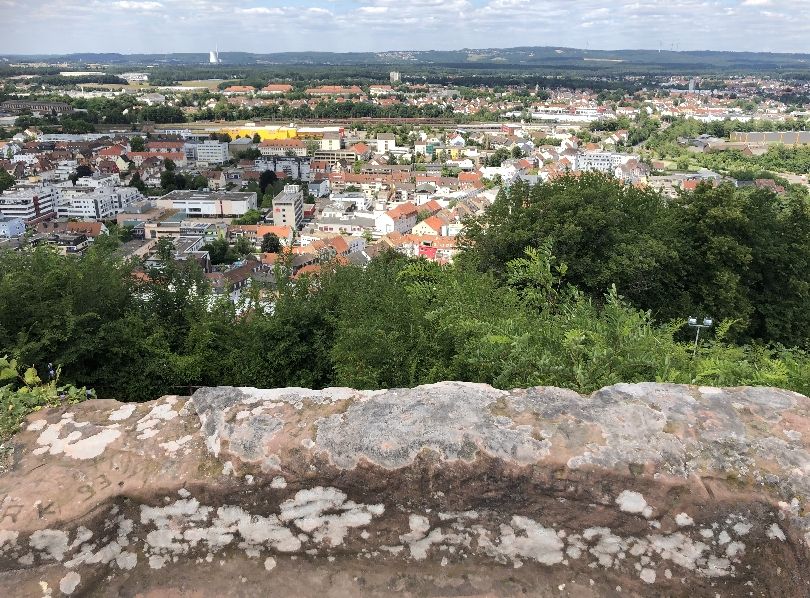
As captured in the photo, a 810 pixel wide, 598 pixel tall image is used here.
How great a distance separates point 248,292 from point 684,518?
20.5 ft

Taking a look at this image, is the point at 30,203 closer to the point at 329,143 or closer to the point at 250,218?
the point at 250,218

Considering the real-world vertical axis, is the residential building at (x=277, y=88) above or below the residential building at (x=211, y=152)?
above

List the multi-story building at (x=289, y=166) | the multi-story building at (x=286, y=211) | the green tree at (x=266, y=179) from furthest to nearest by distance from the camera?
the multi-story building at (x=289, y=166) → the green tree at (x=266, y=179) → the multi-story building at (x=286, y=211)

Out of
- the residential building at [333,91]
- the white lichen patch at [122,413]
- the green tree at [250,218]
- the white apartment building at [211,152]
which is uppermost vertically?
the residential building at [333,91]

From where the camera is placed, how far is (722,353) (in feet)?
19.1

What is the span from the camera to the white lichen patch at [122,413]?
3100 millimetres

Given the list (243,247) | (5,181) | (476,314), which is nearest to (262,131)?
(5,181)

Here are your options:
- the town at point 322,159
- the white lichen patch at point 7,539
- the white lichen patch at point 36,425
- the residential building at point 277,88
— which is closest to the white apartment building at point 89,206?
the town at point 322,159

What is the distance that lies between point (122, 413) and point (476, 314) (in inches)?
127

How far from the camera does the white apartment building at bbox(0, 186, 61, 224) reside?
162 ft

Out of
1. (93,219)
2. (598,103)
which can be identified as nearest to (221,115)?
(93,219)

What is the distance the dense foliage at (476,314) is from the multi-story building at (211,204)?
4460 cm

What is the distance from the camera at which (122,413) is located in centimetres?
315

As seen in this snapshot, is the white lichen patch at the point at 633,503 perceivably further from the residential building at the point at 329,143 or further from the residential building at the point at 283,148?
the residential building at the point at 329,143
